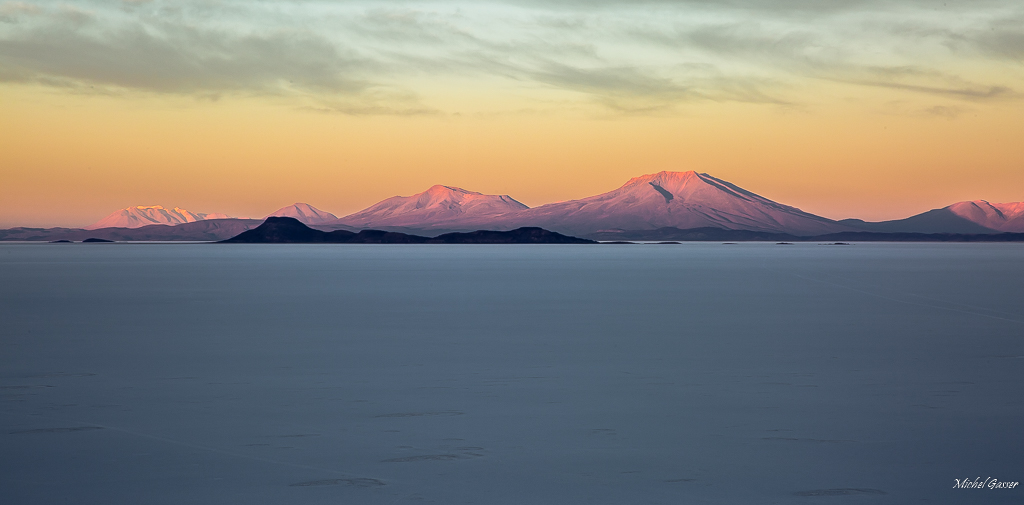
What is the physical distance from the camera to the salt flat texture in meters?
9.26

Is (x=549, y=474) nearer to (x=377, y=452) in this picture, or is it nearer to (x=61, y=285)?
(x=377, y=452)

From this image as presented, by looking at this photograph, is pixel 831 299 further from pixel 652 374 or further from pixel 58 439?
pixel 58 439

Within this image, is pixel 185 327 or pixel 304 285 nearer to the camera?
pixel 185 327

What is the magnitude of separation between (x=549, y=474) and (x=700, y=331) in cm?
1454

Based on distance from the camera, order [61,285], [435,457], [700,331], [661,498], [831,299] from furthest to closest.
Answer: [61,285], [831,299], [700,331], [435,457], [661,498]

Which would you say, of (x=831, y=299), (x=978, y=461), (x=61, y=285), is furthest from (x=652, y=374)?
(x=61, y=285)

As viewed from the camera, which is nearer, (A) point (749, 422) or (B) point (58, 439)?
(B) point (58, 439)

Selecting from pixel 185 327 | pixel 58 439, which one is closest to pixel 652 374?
pixel 58 439

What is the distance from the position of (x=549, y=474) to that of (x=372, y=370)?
7.75 meters

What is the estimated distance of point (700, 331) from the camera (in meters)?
23.4

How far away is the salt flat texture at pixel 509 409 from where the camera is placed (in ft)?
30.4

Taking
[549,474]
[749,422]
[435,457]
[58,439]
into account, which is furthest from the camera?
[749,422]

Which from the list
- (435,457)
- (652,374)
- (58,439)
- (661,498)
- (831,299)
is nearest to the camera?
(661,498)

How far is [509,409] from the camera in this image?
1291 cm
